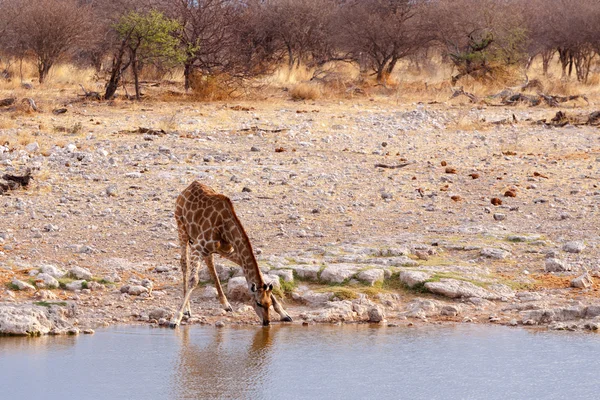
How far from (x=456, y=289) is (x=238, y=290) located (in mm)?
1992

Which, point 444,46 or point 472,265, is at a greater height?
point 444,46

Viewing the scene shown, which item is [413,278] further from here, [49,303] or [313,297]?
[49,303]

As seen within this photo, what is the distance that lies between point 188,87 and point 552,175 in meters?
12.1

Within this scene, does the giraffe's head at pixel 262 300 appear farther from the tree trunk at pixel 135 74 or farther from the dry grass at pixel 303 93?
the dry grass at pixel 303 93

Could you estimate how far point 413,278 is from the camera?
28.0ft

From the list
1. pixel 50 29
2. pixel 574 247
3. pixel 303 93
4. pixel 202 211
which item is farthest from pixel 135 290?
pixel 50 29

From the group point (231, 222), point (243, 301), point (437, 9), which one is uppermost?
point (437, 9)

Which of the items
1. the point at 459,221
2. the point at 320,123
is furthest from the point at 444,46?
the point at 459,221

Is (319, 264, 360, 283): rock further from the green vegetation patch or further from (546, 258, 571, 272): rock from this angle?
the green vegetation patch

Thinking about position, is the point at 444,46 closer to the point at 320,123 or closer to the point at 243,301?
the point at 320,123

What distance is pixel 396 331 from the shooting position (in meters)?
7.59

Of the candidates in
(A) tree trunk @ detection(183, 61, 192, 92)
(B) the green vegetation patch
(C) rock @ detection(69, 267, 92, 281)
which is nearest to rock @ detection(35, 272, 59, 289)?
(C) rock @ detection(69, 267, 92, 281)

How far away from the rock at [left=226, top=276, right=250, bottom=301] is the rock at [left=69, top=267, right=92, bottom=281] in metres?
1.32

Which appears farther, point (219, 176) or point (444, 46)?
point (444, 46)
